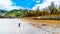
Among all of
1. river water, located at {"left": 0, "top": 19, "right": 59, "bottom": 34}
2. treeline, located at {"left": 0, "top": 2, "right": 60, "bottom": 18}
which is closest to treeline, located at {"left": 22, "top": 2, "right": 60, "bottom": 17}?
treeline, located at {"left": 0, "top": 2, "right": 60, "bottom": 18}

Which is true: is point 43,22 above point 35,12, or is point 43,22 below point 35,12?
below

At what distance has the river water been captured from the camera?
182 cm

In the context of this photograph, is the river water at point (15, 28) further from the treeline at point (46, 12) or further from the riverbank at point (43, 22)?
the treeline at point (46, 12)

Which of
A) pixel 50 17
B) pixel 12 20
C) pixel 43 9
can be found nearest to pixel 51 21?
pixel 50 17

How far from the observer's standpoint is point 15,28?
6.06ft

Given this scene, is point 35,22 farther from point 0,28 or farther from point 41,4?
point 0,28

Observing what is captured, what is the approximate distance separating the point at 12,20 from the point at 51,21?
1.86 feet

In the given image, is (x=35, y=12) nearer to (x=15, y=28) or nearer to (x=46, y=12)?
(x=46, y=12)

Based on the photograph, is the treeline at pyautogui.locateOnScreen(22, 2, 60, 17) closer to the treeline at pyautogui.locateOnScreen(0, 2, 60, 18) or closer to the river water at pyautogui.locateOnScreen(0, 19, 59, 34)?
the treeline at pyautogui.locateOnScreen(0, 2, 60, 18)

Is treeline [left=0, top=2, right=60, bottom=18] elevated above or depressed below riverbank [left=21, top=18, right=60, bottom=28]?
above

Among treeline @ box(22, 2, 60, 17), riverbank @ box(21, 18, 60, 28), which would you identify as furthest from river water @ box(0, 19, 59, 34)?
treeline @ box(22, 2, 60, 17)

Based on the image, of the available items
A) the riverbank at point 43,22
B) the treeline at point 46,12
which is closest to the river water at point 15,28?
the riverbank at point 43,22

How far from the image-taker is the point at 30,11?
1.86 metres

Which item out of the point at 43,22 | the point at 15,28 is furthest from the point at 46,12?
the point at 15,28
